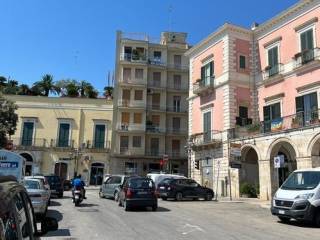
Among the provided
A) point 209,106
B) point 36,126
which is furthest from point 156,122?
point 209,106

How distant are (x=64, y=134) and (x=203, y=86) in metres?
24.8

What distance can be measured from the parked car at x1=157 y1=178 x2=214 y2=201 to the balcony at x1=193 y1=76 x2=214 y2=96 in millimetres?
10564

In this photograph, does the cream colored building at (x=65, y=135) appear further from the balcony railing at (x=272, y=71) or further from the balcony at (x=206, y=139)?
the balcony railing at (x=272, y=71)

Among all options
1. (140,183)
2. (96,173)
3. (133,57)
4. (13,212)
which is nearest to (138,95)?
(133,57)

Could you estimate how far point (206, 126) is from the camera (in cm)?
3728

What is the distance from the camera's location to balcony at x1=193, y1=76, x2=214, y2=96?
3633 cm

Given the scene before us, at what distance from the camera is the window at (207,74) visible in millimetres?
36853

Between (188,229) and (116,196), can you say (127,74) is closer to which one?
(116,196)

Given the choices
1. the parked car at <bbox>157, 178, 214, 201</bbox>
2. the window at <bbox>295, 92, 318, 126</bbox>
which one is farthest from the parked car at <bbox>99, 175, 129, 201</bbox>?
the window at <bbox>295, 92, 318, 126</bbox>

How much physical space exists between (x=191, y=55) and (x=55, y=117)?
22572 millimetres

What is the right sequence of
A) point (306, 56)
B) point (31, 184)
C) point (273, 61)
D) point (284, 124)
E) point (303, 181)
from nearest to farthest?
point (303, 181) < point (31, 184) < point (284, 124) < point (306, 56) < point (273, 61)

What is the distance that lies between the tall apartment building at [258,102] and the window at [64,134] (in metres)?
21.1

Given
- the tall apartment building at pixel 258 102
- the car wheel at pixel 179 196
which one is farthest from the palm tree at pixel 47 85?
the car wheel at pixel 179 196

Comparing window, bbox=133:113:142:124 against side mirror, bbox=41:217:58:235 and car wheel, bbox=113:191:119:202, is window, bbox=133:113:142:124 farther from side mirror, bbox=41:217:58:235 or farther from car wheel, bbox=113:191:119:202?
side mirror, bbox=41:217:58:235
